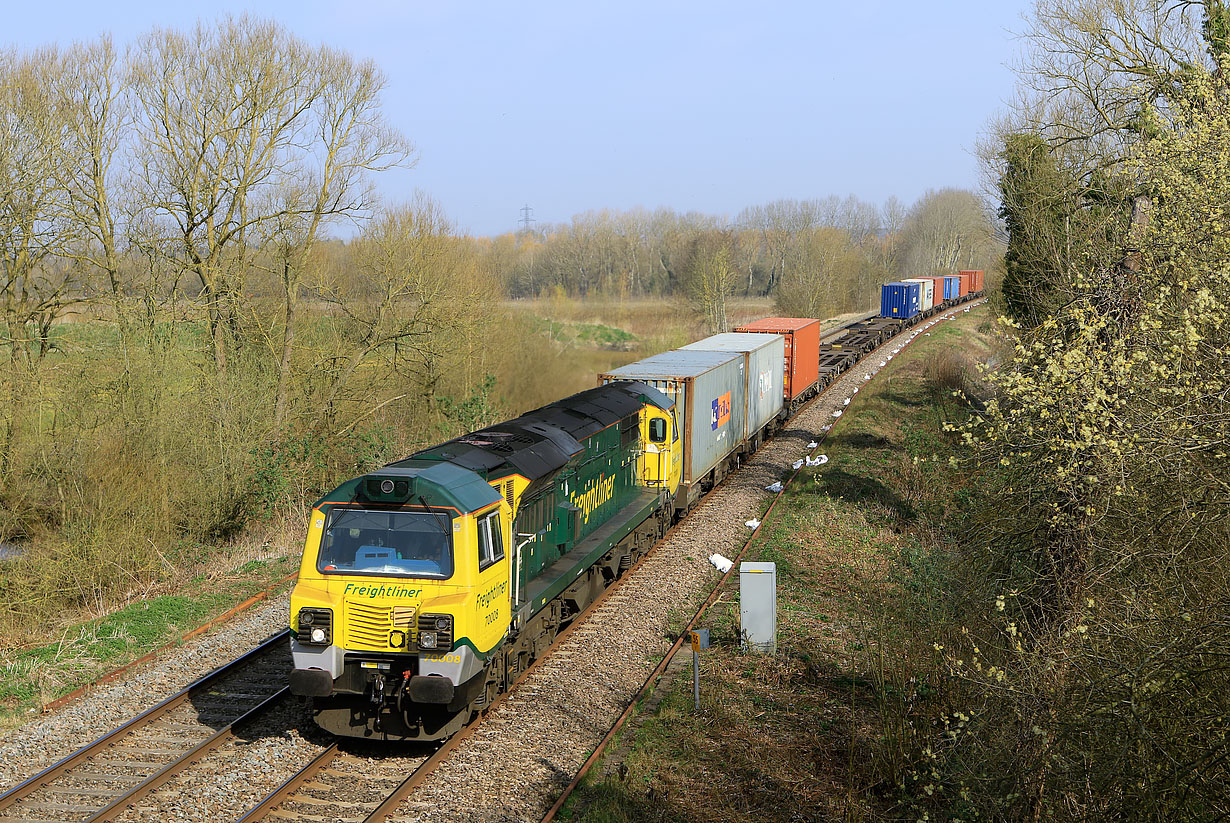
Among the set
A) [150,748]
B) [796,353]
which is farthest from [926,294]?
[150,748]

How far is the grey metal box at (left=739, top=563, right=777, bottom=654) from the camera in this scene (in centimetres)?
1377

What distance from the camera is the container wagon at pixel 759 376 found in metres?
26.6

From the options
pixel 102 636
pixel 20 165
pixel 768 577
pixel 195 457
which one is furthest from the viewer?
pixel 195 457

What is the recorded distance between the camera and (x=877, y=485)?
2444 cm

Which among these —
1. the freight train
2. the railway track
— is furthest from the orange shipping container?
the railway track

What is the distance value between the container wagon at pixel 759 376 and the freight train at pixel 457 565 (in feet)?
30.6

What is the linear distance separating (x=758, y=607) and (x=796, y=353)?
20.0 m

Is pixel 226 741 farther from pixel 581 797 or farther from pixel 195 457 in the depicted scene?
pixel 195 457

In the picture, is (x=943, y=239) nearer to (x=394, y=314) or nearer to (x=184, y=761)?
(x=394, y=314)

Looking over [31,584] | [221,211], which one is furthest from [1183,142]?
[221,211]

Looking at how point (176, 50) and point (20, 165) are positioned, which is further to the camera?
point (176, 50)

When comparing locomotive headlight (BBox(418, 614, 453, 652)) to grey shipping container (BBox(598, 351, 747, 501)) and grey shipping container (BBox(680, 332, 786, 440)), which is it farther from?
grey shipping container (BBox(680, 332, 786, 440))

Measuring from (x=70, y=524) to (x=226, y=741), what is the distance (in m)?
9.50

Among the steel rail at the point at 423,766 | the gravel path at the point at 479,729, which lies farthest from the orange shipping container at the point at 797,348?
the steel rail at the point at 423,766
